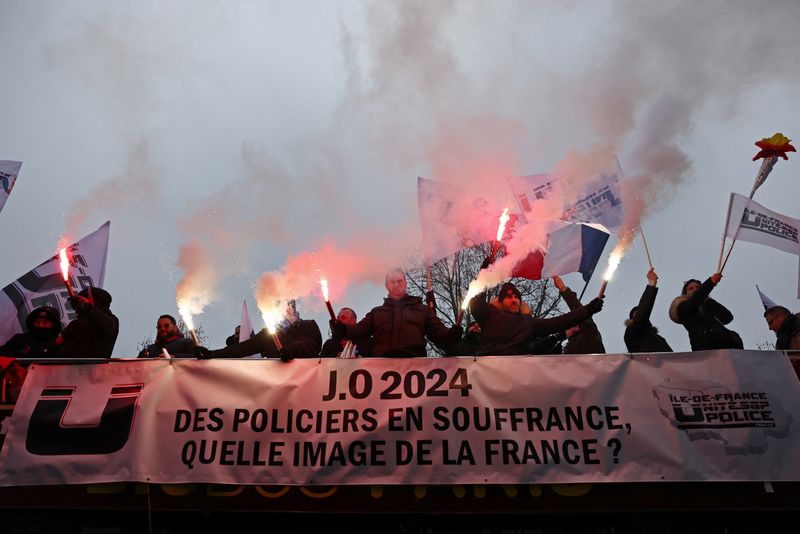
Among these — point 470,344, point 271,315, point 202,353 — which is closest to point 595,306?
point 470,344

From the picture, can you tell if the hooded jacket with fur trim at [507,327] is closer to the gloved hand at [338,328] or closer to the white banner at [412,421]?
the white banner at [412,421]

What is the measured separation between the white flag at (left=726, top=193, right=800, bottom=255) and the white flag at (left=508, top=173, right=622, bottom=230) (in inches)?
53.7

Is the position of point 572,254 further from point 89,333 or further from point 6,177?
point 6,177

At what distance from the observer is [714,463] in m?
5.01

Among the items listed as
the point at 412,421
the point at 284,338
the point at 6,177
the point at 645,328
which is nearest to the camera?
the point at 412,421

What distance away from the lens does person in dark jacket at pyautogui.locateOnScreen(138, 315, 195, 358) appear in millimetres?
7774

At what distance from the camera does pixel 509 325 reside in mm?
6641

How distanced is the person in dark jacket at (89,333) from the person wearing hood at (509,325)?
3.96 m

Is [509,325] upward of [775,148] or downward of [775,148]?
downward

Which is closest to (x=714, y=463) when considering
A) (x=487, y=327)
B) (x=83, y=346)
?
(x=487, y=327)

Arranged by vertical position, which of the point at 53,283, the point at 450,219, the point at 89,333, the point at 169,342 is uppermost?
the point at 53,283

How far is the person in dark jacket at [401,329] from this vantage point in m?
6.09

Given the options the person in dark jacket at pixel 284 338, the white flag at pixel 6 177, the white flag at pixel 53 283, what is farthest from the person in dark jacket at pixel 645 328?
the white flag at pixel 6 177

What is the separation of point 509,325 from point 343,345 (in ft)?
6.92
